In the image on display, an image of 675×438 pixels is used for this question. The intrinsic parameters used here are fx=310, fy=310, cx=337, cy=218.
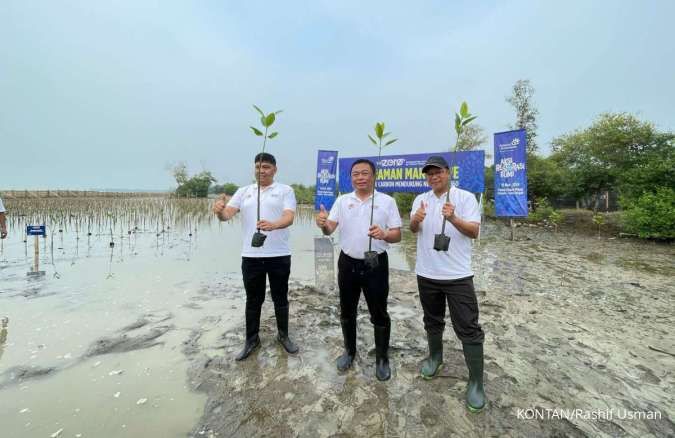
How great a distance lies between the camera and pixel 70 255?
303 inches

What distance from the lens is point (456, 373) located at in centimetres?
273

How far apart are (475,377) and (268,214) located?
2.16 meters

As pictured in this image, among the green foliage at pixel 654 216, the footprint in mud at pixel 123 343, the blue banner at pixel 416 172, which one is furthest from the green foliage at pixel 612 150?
the footprint in mud at pixel 123 343

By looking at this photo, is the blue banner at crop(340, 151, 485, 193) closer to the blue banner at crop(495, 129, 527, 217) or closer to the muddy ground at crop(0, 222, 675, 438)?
the blue banner at crop(495, 129, 527, 217)

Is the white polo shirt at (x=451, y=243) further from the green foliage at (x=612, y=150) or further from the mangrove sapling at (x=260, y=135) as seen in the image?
the green foliage at (x=612, y=150)

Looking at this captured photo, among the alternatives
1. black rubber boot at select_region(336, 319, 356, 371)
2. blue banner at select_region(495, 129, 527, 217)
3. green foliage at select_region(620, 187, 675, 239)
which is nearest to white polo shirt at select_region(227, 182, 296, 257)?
black rubber boot at select_region(336, 319, 356, 371)

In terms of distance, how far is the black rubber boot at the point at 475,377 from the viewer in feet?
7.41

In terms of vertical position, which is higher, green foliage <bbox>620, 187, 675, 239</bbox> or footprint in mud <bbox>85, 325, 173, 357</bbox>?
green foliage <bbox>620, 187, 675, 239</bbox>

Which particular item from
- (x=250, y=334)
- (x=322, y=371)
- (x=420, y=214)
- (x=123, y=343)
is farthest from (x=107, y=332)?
(x=420, y=214)

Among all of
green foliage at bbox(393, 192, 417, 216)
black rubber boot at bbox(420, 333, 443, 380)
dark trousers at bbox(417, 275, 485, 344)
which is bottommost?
black rubber boot at bbox(420, 333, 443, 380)

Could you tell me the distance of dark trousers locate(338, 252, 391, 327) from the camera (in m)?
2.53

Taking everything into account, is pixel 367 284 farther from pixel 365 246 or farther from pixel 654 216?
pixel 654 216

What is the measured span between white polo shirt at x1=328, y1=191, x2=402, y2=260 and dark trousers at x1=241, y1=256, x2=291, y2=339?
0.67 meters

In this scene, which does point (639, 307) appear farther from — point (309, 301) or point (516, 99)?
point (516, 99)
